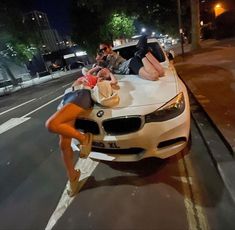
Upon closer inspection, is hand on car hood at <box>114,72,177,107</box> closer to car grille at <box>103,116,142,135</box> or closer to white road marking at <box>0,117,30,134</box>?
car grille at <box>103,116,142,135</box>

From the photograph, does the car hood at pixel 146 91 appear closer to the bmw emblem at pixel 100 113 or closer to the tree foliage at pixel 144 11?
the bmw emblem at pixel 100 113

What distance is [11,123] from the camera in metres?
9.42

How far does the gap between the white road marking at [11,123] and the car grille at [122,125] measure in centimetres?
552

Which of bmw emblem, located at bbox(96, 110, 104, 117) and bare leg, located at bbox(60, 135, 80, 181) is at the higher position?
bmw emblem, located at bbox(96, 110, 104, 117)

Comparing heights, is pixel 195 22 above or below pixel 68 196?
below

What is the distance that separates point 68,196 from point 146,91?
1857mm

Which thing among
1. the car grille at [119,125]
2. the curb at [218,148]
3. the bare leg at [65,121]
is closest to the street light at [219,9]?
the curb at [218,148]

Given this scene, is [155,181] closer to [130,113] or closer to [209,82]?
[130,113]

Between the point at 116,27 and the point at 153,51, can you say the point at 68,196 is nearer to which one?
the point at 153,51

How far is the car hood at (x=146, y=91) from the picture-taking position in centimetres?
390

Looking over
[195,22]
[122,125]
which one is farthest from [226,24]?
[122,125]

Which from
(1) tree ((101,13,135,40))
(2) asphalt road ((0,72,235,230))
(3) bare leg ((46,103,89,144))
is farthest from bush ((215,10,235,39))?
(3) bare leg ((46,103,89,144))

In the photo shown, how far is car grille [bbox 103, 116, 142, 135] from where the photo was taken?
12.2 feet

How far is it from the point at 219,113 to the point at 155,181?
2502 mm
